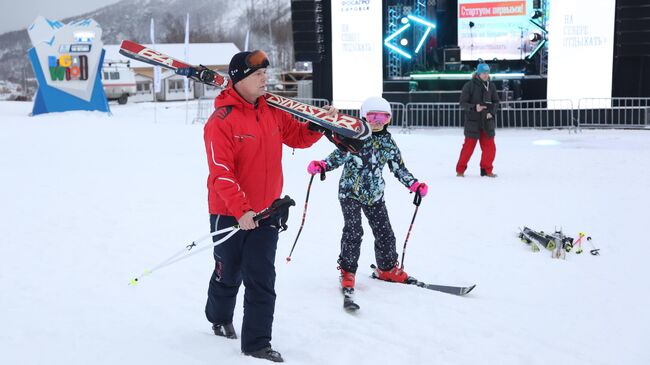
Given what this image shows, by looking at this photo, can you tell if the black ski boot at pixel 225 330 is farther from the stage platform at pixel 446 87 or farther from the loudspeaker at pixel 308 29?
the loudspeaker at pixel 308 29

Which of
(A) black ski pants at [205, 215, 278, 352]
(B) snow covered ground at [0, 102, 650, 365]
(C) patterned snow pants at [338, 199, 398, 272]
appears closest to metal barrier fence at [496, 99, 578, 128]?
(B) snow covered ground at [0, 102, 650, 365]

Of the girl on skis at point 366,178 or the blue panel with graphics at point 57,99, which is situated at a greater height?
the blue panel with graphics at point 57,99

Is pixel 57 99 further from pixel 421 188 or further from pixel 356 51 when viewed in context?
pixel 421 188

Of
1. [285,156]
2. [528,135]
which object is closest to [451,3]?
[528,135]

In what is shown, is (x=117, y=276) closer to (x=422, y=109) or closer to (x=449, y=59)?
(x=422, y=109)

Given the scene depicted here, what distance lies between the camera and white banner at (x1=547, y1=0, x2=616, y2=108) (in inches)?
768

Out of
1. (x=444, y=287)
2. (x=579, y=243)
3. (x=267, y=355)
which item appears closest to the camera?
(x=267, y=355)

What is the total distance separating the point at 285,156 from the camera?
15164 millimetres

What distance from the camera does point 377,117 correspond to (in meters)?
5.73

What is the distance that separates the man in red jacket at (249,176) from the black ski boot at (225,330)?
38cm

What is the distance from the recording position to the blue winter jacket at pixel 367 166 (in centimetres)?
571

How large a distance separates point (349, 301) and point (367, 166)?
1066 mm

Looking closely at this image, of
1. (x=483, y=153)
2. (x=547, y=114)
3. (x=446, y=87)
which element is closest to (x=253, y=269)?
(x=483, y=153)

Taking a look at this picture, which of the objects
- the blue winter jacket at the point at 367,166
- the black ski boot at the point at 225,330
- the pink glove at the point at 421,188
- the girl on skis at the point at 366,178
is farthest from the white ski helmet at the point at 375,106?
the black ski boot at the point at 225,330
